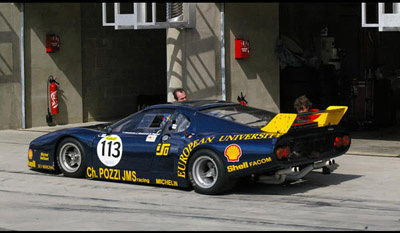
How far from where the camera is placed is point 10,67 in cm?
1920

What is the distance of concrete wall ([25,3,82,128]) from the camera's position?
1947 centimetres

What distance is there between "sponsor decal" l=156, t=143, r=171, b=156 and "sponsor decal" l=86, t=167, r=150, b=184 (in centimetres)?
45

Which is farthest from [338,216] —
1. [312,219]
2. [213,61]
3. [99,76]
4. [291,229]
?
[99,76]

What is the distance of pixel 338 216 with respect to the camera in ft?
28.9

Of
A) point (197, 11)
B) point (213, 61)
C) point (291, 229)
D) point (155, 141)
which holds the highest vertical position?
point (197, 11)

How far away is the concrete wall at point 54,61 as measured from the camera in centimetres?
1947

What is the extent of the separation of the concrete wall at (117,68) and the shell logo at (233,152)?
1124 cm

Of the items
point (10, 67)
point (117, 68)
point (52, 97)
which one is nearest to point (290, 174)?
point (52, 97)

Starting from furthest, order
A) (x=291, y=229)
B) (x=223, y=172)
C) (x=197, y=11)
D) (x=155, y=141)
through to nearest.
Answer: (x=197, y=11) < (x=155, y=141) < (x=223, y=172) < (x=291, y=229)

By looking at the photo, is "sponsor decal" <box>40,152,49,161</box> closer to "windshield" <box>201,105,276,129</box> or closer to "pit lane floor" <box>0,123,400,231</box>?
"pit lane floor" <box>0,123,400,231</box>

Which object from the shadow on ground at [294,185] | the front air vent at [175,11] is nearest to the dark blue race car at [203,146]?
the shadow on ground at [294,185]

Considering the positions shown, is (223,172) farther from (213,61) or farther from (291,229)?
(213,61)

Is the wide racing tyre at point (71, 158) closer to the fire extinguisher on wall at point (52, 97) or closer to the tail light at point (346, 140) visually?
the tail light at point (346, 140)

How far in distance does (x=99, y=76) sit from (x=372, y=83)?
728 centimetres
